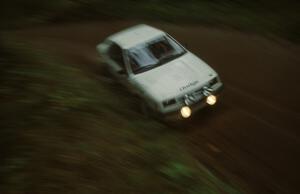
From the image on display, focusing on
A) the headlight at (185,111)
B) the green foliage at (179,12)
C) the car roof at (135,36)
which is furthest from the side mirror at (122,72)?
the green foliage at (179,12)

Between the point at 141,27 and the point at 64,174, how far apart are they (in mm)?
6304

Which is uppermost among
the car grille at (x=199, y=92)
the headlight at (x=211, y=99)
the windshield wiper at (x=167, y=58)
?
the windshield wiper at (x=167, y=58)

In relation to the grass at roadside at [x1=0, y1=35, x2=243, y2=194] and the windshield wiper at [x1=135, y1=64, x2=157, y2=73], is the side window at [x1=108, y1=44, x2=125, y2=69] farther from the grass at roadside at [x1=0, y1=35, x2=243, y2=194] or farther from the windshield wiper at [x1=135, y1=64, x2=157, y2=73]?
the grass at roadside at [x1=0, y1=35, x2=243, y2=194]

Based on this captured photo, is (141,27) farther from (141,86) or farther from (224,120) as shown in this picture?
(224,120)

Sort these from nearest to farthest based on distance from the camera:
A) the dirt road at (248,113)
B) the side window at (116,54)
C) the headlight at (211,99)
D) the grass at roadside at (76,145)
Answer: the grass at roadside at (76,145)
the dirt road at (248,113)
the headlight at (211,99)
the side window at (116,54)

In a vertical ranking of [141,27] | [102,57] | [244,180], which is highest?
[141,27]

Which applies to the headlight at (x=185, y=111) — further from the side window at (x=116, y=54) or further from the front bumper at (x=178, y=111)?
the side window at (x=116, y=54)

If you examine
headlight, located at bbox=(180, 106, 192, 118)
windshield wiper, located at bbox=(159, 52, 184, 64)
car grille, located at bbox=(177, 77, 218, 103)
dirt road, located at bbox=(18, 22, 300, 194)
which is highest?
windshield wiper, located at bbox=(159, 52, 184, 64)

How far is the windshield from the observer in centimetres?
979

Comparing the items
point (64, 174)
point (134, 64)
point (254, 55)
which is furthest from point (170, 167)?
point (254, 55)

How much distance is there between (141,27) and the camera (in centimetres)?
1120

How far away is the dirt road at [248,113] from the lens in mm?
7883

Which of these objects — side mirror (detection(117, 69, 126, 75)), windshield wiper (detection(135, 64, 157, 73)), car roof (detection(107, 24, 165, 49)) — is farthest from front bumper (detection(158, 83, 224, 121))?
car roof (detection(107, 24, 165, 49))

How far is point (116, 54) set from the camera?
34.7 feet
